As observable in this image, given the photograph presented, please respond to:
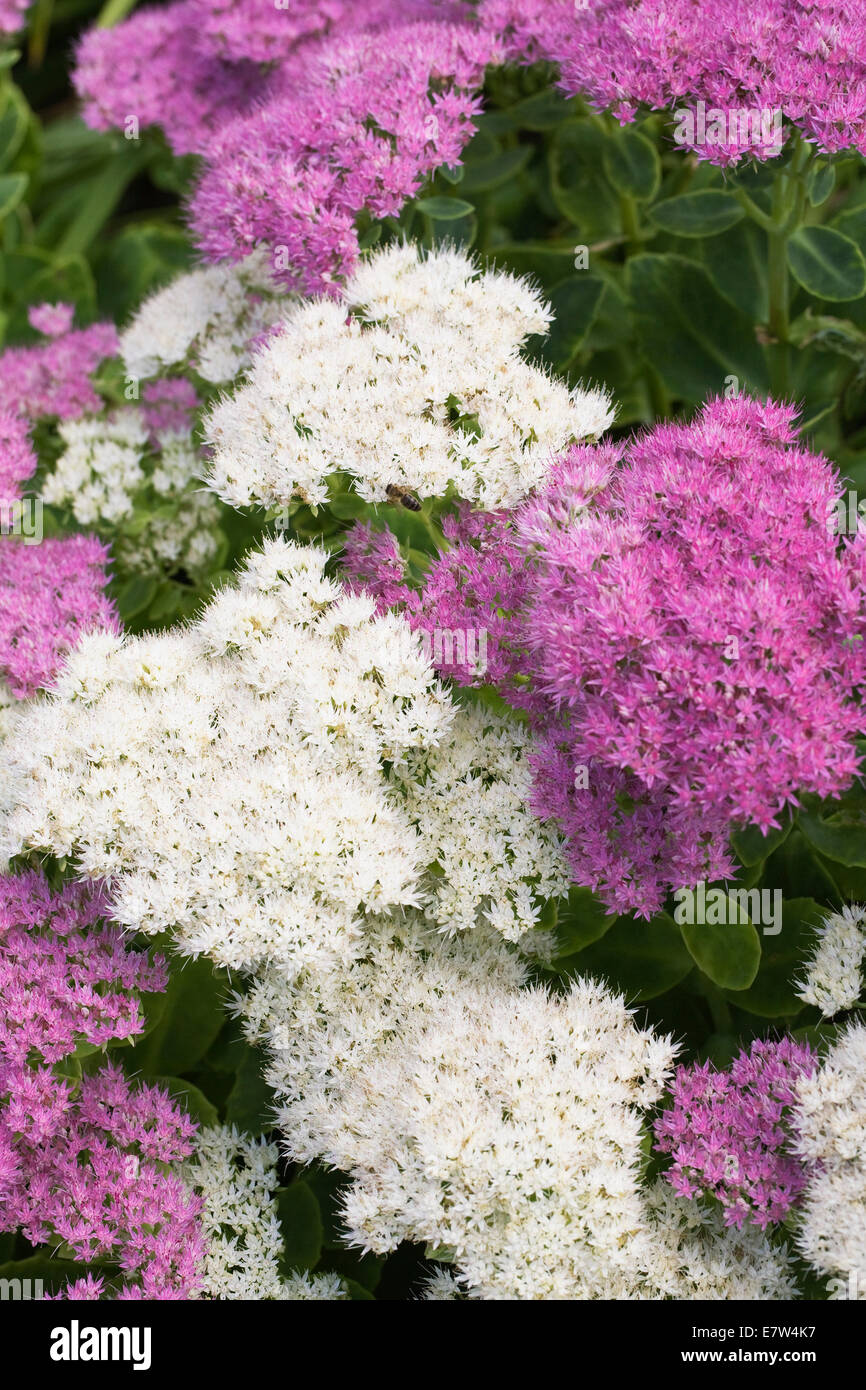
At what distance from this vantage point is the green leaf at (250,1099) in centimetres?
188

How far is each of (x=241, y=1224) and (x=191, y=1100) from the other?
20 centimetres

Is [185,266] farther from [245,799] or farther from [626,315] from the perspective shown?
[245,799]

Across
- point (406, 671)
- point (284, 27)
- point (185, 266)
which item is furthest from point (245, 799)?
point (185, 266)

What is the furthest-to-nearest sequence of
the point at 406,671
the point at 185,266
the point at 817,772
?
the point at 185,266, the point at 406,671, the point at 817,772

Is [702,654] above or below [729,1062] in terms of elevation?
above

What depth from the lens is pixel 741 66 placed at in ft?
5.98

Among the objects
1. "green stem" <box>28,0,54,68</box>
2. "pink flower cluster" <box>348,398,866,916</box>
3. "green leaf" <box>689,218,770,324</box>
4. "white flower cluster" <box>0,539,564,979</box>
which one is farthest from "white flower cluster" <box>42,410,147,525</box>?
"green stem" <box>28,0,54,68</box>

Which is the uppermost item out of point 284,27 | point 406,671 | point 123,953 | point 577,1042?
point 284,27

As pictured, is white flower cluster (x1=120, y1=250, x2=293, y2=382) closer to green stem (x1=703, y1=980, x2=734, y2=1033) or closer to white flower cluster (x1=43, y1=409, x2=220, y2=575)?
white flower cluster (x1=43, y1=409, x2=220, y2=575)

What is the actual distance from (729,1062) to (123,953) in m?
0.80

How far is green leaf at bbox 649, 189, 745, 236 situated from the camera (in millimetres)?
2162

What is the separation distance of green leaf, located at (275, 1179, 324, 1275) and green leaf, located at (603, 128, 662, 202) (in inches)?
67.8

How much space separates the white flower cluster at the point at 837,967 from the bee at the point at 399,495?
77 centimetres

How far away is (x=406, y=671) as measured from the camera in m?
1.66
